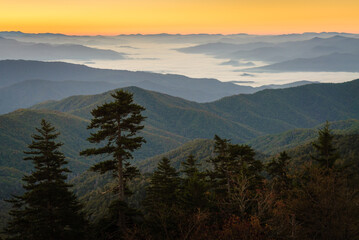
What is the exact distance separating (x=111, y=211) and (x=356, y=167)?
7097 centimetres

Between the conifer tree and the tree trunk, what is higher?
the tree trunk

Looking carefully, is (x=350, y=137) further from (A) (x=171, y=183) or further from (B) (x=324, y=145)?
(A) (x=171, y=183)

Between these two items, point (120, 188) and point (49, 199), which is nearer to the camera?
point (120, 188)

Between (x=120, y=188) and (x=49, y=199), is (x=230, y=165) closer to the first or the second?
(x=120, y=188)

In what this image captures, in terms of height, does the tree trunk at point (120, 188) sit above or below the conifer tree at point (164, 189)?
above

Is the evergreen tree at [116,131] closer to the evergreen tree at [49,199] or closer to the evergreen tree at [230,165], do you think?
the evergreen tree at [49,199]

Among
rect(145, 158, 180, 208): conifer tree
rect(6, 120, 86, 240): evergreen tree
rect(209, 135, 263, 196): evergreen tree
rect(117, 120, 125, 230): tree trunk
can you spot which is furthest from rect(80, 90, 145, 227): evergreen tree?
rect(209, 135, 263, 196): evergreen tree

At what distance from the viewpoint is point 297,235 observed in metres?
24.4

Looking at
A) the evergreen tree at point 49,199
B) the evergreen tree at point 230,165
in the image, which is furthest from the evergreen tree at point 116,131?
the evergreen tree at point 230,165

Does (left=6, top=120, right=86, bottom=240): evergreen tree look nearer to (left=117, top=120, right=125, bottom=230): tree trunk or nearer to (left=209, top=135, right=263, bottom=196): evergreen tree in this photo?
(left=117, top=120, right=125, bottom=230): tree trunk

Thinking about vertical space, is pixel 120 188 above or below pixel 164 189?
above

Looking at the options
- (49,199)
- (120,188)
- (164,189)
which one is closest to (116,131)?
(120,188)

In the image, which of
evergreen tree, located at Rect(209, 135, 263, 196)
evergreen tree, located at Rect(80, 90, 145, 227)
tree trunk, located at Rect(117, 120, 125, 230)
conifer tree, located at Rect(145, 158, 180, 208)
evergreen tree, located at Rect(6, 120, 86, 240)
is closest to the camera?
evergreen tree, located at Rect(80, 90, 145, 227)

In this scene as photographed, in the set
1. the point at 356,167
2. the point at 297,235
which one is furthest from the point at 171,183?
the point at 356,167
